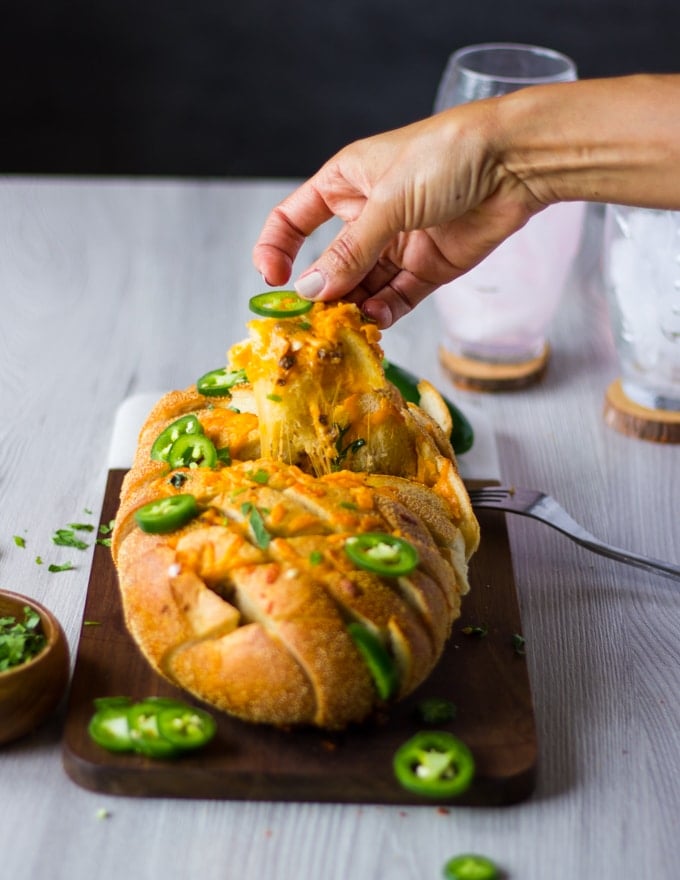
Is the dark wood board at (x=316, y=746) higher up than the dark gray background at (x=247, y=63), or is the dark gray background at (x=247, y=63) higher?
the dark wood board at (x=316, y=746)

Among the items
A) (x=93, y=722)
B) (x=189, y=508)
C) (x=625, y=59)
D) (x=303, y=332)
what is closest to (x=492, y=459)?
(x=303, y=332)

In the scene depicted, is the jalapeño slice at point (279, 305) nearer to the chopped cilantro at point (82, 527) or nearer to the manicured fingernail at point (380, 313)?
the manicured fingernail at point (380, 313)

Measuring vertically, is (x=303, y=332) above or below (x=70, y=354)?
above

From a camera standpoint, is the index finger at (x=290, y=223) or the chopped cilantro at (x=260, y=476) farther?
the index finger at (x=290, y=223)

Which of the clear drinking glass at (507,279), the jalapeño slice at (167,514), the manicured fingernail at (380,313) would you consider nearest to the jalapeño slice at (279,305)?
the manicured fingernail at (380,313)

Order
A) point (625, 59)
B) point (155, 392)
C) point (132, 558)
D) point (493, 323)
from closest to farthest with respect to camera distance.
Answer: point (132, 558) → point (155, 392) → point (493, 323) → point (625, 59)

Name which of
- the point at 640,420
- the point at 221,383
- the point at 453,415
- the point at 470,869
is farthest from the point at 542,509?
the point at 470,869

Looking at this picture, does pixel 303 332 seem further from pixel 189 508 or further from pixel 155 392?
pixel 155 392
